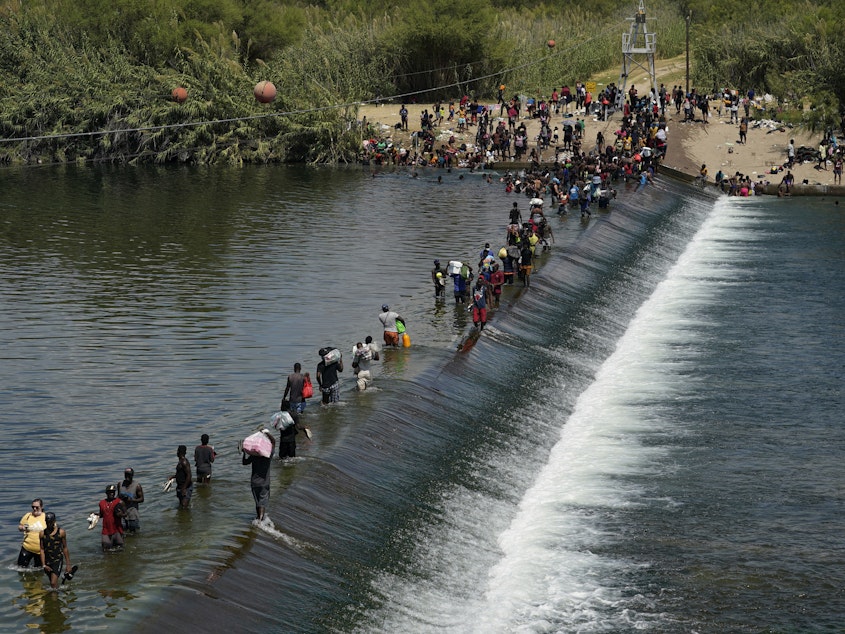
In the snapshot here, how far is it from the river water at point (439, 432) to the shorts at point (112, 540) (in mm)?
201

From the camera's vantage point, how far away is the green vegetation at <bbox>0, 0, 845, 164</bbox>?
283 ft

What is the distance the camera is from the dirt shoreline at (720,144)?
75.2 metres

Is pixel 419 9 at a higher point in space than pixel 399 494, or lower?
higher

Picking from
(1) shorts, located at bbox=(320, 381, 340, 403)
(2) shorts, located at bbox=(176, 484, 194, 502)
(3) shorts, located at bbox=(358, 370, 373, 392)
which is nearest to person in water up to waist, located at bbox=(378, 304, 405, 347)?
(3) shorts, located at bbox=(358, 370, 373, 392)

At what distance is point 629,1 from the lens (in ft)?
449

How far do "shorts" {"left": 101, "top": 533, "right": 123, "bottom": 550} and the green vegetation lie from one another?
2322 inches

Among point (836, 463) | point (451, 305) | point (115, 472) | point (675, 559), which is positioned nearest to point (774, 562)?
point (675, 559)

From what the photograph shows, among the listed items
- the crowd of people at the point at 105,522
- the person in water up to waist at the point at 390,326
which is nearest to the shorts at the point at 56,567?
the crowd of people at the point at 105,522

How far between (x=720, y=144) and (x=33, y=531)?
67.8 meters

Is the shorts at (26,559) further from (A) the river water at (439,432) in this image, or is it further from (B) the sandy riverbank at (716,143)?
(B) the sandy riverbank at (716,143)

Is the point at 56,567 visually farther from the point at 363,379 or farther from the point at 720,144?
the point at 720,144

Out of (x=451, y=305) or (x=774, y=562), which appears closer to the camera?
(x=774, y=562)

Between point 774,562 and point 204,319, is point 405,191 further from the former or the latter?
point 774,562

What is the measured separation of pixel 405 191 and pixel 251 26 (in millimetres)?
37096
